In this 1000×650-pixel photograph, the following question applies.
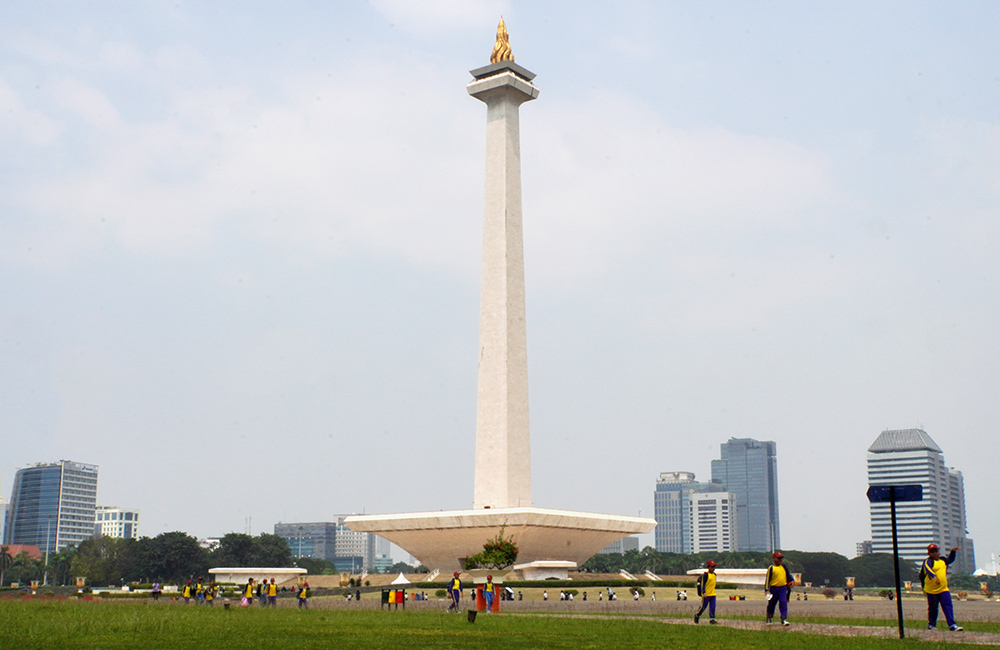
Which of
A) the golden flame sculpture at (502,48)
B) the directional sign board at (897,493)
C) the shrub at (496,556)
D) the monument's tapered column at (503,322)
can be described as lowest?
the shrub at (496,556)

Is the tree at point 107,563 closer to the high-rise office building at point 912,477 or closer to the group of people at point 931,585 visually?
the group of people at point 931,585

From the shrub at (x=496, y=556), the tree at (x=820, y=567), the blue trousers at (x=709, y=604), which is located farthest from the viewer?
the tree at (x=820, y=567)

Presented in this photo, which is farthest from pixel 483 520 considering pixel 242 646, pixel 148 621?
pixel 242 646

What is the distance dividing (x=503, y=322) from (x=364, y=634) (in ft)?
152

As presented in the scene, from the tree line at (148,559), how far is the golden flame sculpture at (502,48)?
2035 inches

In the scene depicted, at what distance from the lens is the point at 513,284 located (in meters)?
61.5

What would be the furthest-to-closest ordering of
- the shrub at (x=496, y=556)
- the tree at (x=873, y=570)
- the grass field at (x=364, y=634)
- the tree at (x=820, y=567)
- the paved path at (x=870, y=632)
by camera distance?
1. the tree at (x=873, y=570)
2. the tree at (x=820, y=567)
3. the shrub at (x=496, y=556)
4. the paved path at (x=870, y=632)
5. the grass field at (x=364, y=634)

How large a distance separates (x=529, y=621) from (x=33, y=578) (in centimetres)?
11782

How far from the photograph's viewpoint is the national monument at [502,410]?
5897 centimetres

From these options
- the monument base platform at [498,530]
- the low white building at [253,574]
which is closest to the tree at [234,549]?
the low white building at [253,574]

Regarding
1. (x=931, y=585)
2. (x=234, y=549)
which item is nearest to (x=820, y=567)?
(x=234, y=549)

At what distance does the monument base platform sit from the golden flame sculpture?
96.8ft

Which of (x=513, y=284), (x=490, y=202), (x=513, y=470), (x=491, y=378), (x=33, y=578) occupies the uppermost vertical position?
(x=490, y=202)

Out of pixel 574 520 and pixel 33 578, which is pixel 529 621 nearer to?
pixel 574 520
